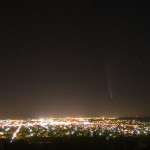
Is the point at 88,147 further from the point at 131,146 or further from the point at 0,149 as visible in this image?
the point at 0,149

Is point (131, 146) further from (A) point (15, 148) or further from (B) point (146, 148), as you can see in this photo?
(A) point (15, 148)

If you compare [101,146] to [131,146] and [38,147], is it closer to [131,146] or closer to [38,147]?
[131,146]

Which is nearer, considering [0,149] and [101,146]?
[0,149]

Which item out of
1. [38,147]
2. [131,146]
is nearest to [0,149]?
[38,147]

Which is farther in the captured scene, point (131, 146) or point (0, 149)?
point (131, 146)

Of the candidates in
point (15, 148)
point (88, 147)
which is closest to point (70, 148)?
point (88, 147)

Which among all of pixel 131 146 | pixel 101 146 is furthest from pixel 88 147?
pixel 131 146

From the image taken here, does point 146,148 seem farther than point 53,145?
No
